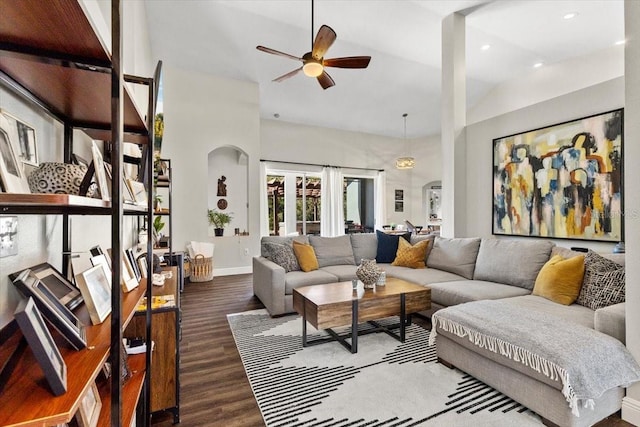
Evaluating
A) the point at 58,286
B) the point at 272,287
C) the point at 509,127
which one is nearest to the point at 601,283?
the point at 509,127

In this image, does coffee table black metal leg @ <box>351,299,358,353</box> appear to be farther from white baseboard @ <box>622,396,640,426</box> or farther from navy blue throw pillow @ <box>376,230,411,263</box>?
navy blue throw pillow @ <box>376,230,411,263</box>

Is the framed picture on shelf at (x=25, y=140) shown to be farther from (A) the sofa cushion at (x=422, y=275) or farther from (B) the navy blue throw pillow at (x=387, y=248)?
(B) the navy blue throw pillow at (x=387, y=248)

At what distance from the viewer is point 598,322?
196 cm

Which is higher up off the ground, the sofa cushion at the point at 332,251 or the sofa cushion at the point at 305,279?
the sofa cushion at the point at 332,251

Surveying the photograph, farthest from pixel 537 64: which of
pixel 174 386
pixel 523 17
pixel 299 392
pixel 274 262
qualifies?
pixel 174 386

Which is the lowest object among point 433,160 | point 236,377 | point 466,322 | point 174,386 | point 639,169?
point 236,377

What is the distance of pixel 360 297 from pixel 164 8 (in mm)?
4305

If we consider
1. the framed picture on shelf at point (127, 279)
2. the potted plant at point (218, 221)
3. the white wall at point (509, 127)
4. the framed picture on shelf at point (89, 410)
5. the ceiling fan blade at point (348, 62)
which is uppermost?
the ceiling fan blade at point (348, 62)

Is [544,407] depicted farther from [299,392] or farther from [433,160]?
[433,160]

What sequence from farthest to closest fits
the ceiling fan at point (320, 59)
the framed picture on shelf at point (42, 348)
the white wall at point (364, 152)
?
the white wall at point (364, 152) → the ceiling fan at point (320, 59) → the framed picture on shelf at point (42, 348)

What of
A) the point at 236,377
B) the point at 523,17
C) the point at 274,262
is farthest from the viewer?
the point at 523,17

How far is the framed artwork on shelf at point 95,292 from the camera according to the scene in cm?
101

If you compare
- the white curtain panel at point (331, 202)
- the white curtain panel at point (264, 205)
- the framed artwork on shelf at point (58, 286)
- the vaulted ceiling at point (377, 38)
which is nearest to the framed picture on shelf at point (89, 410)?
the framed artwork on shelf at point (58, 286)

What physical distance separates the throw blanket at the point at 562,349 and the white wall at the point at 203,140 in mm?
4685
